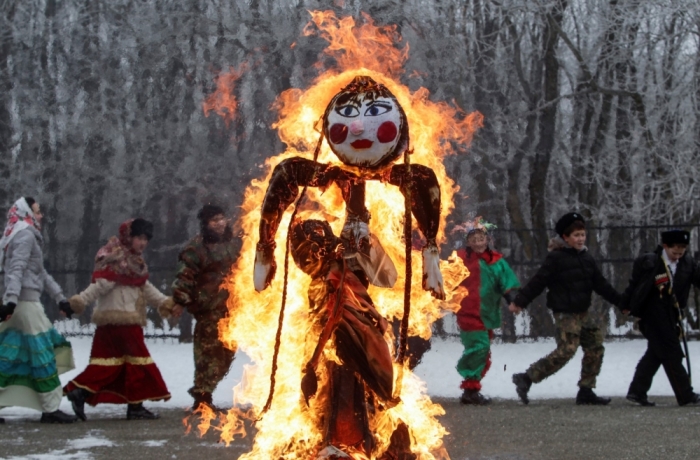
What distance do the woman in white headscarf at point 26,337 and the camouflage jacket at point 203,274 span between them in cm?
103

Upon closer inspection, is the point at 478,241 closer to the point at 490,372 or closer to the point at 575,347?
the point at 575,347

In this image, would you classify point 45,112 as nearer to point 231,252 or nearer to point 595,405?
point 231,252

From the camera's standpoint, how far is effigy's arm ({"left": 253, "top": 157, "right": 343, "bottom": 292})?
5.26 m

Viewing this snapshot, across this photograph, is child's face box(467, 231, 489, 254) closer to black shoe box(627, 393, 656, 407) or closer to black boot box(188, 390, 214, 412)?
black shoe box(627, 393, 656, 407)

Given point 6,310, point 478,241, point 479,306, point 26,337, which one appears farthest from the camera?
point 478,241

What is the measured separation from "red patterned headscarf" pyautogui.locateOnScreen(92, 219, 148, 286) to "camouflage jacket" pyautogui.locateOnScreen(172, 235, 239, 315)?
514 millimetres

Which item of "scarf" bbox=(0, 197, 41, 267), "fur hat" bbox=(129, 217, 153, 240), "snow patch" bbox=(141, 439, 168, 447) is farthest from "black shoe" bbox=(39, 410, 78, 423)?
"fur hat" bbox=(129, 217, 153, 240)

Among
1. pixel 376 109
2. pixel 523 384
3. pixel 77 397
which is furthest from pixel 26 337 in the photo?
pixel 376 109

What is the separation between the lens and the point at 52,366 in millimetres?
8711

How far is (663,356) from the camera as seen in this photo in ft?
30.1

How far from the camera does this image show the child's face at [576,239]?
31.0 ft

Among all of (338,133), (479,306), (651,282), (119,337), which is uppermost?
(338,133)

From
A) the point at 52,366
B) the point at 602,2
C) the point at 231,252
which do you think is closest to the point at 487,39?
the point at 602,2

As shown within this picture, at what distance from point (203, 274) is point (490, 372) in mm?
5183
